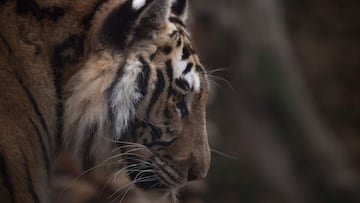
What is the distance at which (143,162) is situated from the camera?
126 inches

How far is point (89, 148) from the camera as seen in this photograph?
3.19m

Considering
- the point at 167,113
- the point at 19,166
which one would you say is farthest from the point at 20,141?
the point at 167,113

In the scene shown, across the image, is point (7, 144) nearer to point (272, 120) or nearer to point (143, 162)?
point (143, 162)

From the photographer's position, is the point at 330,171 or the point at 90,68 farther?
the point at 330,171

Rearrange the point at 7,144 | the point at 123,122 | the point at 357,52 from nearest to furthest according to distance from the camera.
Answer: the point at 7,144
the point at 123,122
the point at 357,52

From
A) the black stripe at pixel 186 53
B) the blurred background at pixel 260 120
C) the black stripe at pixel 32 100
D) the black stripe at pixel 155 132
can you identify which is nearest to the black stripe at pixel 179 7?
the black stripe at pixel 186 53

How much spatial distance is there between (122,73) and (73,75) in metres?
0.19

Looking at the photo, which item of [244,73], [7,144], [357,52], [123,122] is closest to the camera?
[7,144]

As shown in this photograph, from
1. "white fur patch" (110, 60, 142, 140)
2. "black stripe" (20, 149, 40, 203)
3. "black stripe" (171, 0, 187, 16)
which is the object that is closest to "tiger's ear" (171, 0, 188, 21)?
"black stripe" (171, 0, 187, 16)

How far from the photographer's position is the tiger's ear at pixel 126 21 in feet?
9.71

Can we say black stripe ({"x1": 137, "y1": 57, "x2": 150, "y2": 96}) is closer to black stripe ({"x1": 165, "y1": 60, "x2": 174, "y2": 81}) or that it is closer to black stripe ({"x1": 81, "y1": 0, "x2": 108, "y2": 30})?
black stripe ({"x1": 165, "y1": 60, "x2": 174, "y2": 81})

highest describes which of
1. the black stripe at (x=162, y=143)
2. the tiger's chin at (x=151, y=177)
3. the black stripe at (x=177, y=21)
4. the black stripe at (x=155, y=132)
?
the black stripe at (x=177, y=21)

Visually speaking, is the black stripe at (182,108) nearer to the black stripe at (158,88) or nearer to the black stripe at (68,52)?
the black stripe at (158,88)

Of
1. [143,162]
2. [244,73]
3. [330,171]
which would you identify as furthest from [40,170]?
[330,171]
